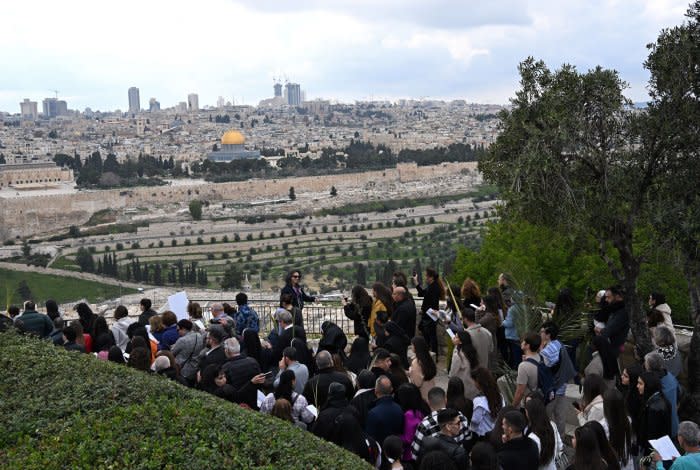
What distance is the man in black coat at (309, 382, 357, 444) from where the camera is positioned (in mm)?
4195

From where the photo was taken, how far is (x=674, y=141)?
19.2 ft

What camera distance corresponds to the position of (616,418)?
13.3ft

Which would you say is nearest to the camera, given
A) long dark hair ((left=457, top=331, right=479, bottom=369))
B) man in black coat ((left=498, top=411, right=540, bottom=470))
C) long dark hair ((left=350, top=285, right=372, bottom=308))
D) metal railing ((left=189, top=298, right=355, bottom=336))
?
man in black coat ((left=498, top=411, right=540, bottom=470))

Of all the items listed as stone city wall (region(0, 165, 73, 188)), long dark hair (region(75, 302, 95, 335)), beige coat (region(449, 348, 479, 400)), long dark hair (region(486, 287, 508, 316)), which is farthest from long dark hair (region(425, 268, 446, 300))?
stone city wall (region(0, 165, 73, 188))

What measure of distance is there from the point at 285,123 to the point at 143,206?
3811 inches

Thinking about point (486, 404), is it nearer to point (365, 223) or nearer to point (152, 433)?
point (152, 433)

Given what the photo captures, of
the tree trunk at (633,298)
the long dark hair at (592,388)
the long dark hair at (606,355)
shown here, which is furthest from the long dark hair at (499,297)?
the long dark hair at (592,388)

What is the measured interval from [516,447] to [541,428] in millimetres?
210

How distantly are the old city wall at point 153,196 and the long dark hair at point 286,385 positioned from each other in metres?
60.8

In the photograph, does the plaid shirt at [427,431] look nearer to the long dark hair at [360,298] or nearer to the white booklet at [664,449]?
the white booklet at [664,449]

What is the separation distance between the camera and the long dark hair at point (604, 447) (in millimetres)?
3845

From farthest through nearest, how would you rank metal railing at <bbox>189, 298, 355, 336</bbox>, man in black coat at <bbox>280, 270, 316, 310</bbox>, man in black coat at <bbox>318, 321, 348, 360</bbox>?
metal railing at <bbox>189, 298, 355, 336</bbox>
man in black coat at <bbox>280, 270, 316, 310</bbox>
man in black coat at <bbox>318, 321, 348, 360</bbox>

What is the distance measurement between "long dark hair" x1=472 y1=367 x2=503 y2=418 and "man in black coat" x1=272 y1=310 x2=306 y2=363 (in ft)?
5.73

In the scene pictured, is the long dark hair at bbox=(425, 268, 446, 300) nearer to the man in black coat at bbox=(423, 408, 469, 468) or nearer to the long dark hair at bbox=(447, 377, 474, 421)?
the long dark hair at bbox=(447, 377, 474, 421)
